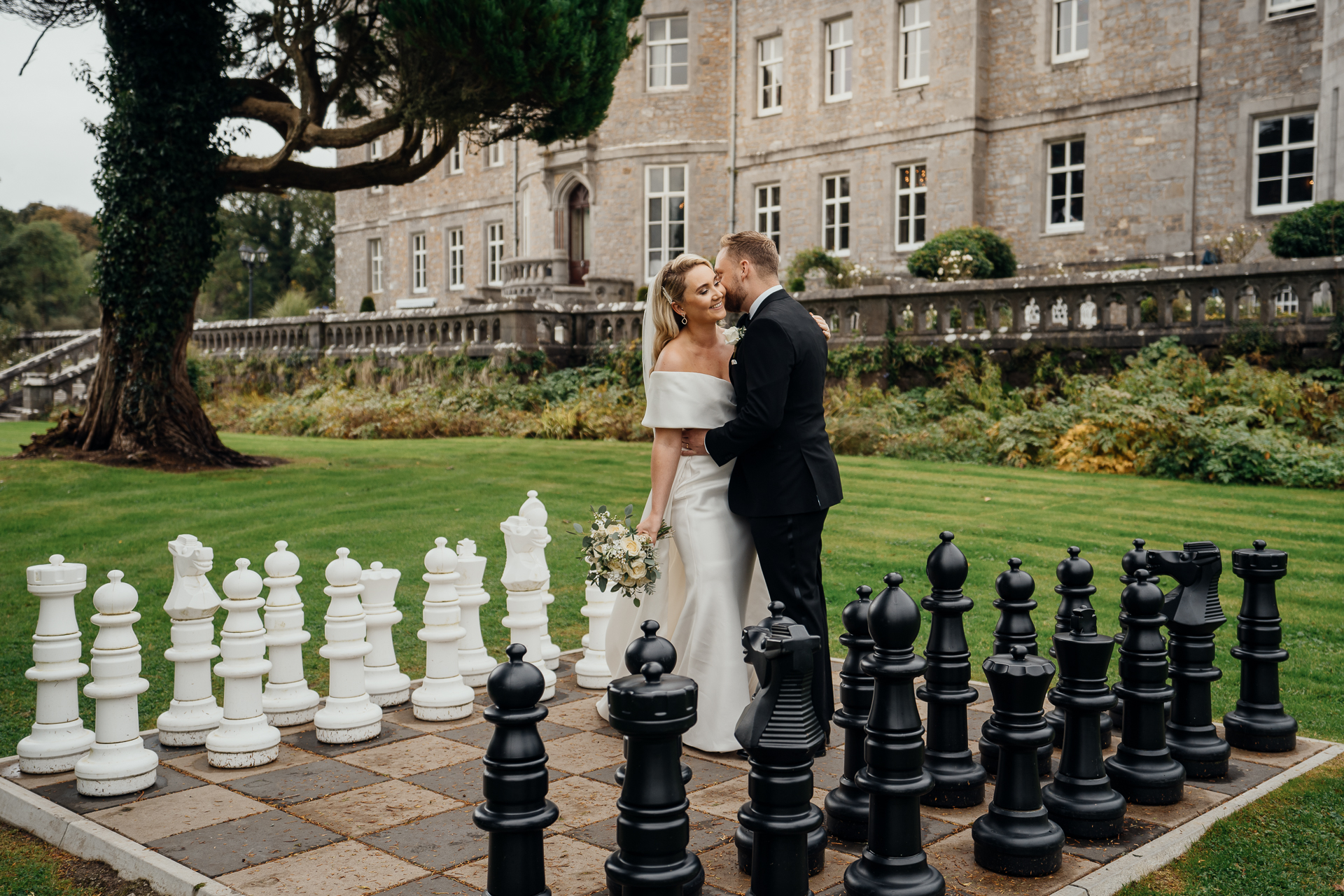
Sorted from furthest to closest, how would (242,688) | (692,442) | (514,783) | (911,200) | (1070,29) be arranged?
(911,200)
(1070,29)
(692,442)
(242,688)
(514,783)

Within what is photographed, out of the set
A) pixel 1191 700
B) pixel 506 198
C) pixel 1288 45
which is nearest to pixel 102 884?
pixel 1191 700

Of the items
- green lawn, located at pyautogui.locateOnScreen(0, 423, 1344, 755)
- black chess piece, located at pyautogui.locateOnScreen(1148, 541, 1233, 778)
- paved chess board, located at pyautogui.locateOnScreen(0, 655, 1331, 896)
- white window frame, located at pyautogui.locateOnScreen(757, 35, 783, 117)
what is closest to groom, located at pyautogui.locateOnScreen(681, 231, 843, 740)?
paved chess board, located at pyautogui.locateOnScreen(0, 655, 1331, 896)

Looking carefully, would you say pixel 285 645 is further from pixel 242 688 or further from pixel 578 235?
pixel 578 235

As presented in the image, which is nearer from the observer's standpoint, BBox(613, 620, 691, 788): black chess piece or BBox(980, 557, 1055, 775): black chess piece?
BBox(613, 620, 691, 788): black chess piece

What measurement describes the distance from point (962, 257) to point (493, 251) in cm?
1788

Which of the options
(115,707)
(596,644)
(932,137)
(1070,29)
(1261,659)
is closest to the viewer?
(115,707)

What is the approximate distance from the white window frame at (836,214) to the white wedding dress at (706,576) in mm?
21864

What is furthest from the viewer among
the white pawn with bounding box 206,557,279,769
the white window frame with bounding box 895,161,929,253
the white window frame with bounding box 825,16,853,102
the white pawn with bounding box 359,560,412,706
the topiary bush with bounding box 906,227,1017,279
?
the white window frame with bounding box 825,16,853,102

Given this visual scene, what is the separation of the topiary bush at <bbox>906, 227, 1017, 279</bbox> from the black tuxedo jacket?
1609 centimetres

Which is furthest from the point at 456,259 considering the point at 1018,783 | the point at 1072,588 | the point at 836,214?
the point at 1018,783

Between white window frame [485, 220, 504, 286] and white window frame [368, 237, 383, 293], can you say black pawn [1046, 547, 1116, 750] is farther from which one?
white window frame [368, 237, 383, 293]

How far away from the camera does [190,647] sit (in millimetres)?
4090

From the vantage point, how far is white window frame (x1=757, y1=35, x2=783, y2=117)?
26.5 metres

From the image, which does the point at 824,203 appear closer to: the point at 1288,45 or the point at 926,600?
the point at 1288,45
